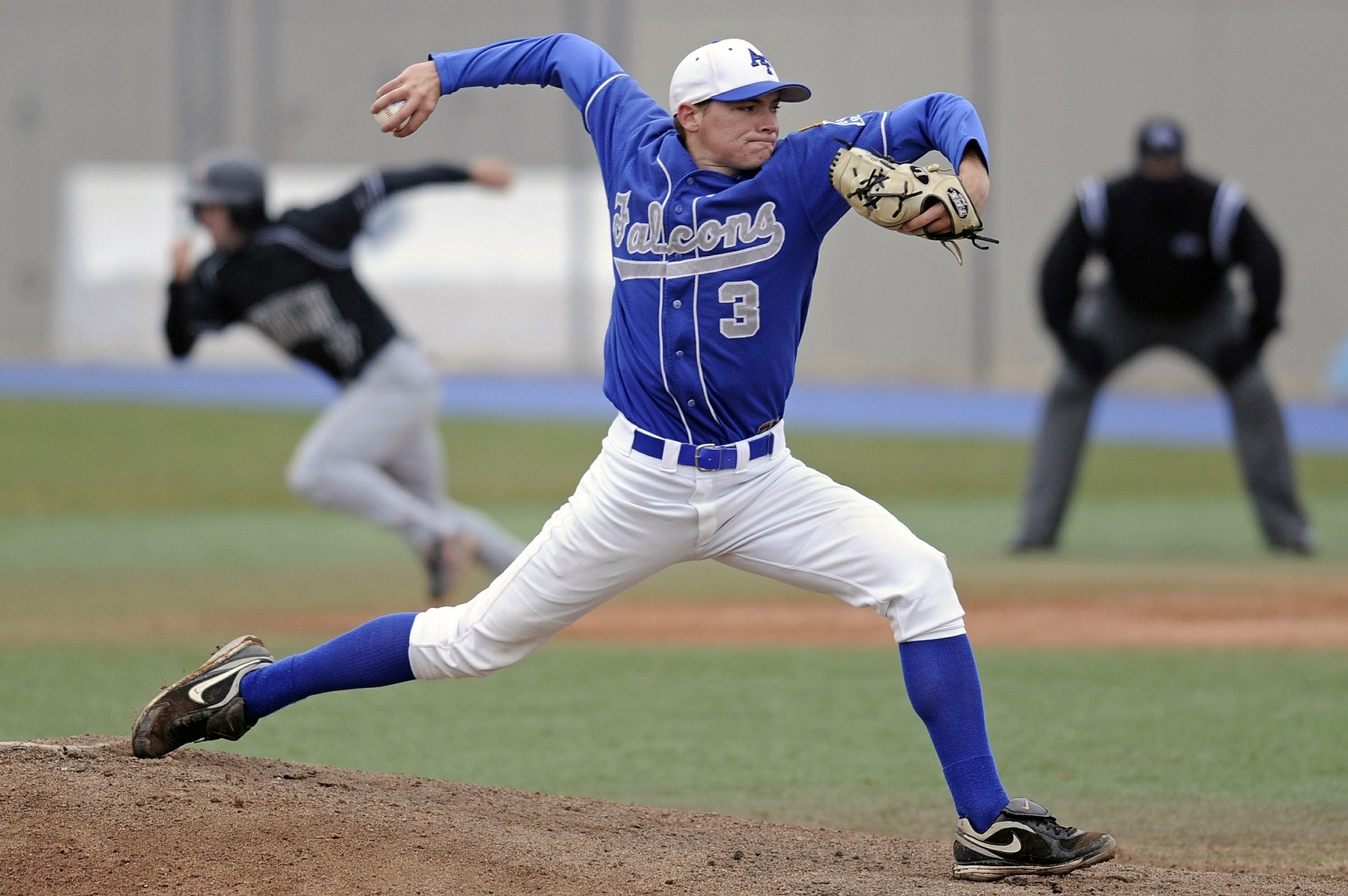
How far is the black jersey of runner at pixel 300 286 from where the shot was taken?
8602mm

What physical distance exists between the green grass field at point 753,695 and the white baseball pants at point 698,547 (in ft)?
3.50

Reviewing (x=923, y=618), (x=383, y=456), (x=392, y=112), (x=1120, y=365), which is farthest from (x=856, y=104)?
(x=923, y=618)

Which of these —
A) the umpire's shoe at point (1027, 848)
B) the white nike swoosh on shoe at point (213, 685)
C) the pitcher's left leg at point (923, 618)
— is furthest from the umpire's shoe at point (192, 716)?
the umpire's shoe at point (1027, 848)

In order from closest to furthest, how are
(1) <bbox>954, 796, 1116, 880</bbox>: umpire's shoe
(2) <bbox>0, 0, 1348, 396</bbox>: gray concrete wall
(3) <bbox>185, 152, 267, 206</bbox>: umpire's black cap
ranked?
(1) <bbox>954, 796, 1116, 880</bbox>: umpire's shoe
(3) <bbox>185, 152, 267, 206</bbox>: umpire's black cap
(2) <bbox>0, 0, 1348, 396</bbox>: gray concrete wall

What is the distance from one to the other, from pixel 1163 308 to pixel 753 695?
190 inches

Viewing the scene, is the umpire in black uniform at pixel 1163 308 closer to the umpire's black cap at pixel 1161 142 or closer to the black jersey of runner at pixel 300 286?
the umpire's black cap at pixel 1161 142

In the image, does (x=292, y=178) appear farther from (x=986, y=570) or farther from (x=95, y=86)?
(x=986, y=570)

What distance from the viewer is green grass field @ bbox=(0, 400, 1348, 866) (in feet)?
17.1

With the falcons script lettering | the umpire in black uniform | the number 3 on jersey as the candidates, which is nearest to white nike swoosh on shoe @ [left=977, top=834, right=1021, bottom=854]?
the number 3 on jersey

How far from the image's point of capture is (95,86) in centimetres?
2419

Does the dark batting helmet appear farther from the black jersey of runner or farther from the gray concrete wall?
the gray concrete wall

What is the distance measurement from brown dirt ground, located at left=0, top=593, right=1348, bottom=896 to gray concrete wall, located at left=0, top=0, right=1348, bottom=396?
53.6 ft

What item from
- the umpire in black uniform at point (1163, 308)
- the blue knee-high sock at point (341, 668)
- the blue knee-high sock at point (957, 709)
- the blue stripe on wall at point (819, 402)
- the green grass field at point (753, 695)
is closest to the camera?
the blue knee-high sock at point (957, 709)

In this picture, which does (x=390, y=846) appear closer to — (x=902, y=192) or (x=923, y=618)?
(x=923, y=618)
